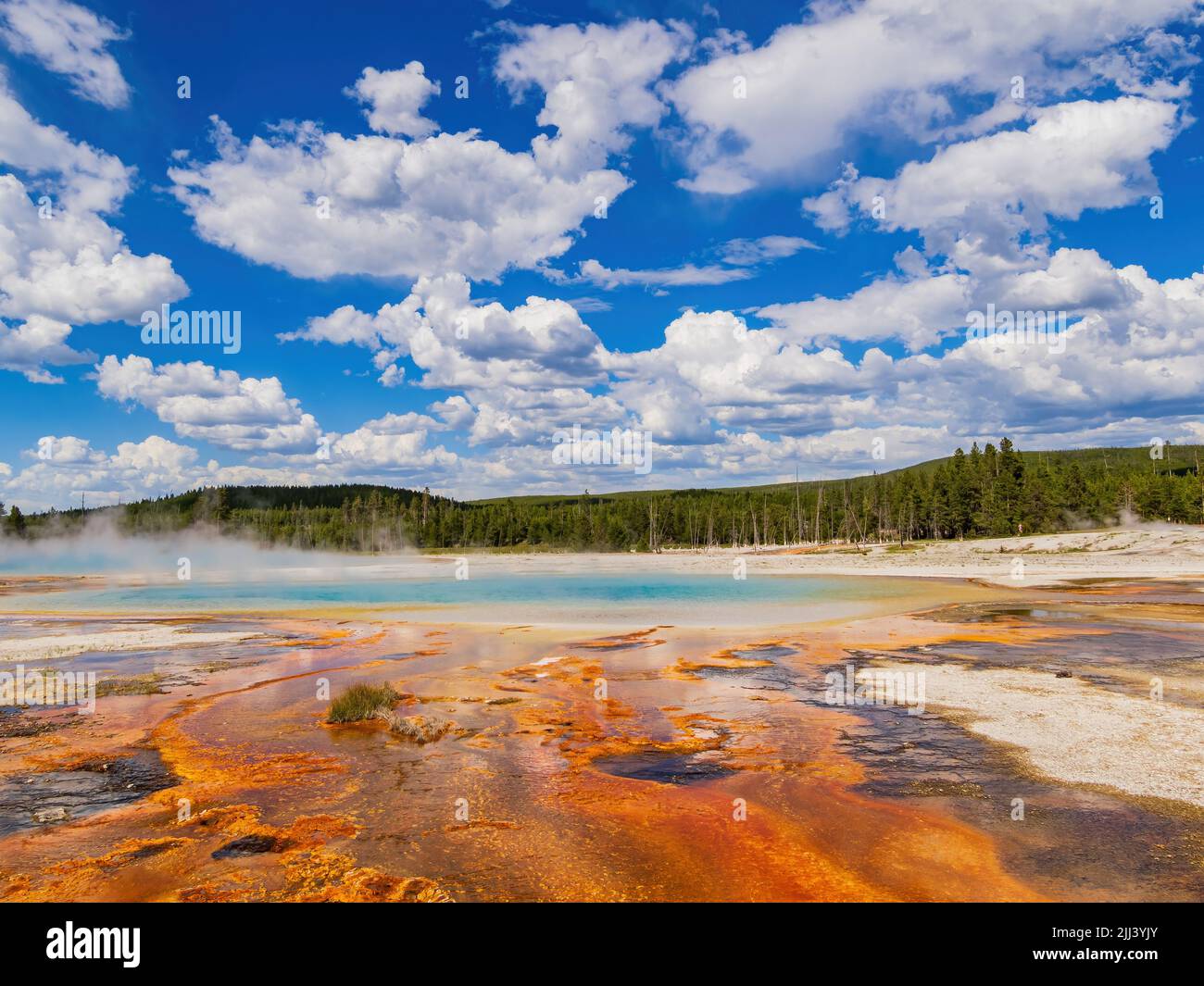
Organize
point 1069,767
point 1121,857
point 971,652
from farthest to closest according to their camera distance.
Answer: point 971,652 < point 1069,767 < point 1121,857

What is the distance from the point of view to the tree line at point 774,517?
95.9 m

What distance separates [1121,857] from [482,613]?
3055 centimetres

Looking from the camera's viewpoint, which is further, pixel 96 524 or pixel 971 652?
pixel 96 524

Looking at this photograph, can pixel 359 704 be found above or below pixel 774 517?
below

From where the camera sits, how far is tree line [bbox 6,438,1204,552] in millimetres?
95938

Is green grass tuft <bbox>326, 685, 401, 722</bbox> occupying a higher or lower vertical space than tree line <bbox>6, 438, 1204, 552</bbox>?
lower

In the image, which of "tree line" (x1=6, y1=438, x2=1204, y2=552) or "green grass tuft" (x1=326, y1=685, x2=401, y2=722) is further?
"tree line" (x1=6, y1=438, x2=1204, y2=552)

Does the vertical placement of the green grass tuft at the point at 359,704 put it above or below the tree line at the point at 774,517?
below

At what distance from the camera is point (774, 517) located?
433 feet

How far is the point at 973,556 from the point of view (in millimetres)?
68062

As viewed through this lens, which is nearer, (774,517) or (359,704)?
(359,704)

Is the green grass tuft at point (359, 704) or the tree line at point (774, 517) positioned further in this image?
the tree line at point (774, 517)
